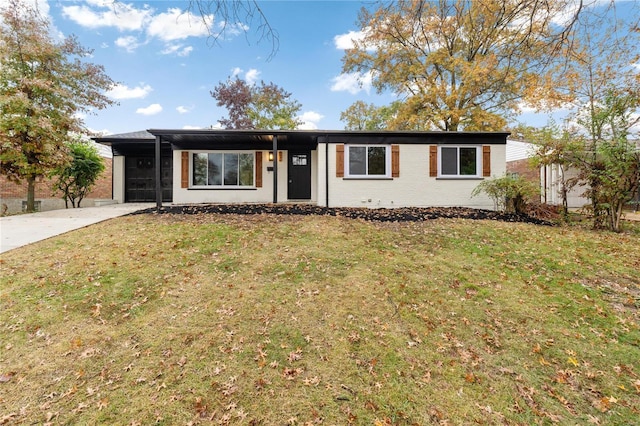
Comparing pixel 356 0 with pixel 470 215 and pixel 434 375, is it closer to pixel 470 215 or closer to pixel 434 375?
pixel 434 375

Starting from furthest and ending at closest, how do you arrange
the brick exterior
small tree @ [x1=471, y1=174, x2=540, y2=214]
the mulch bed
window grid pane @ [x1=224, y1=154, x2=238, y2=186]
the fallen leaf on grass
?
the brick exterior → window grid pane @ [x1=224, y1=154, x2=238, y2=186] → small tree @ [x1=471, y1=174, x2=540, y2=214] → the mulch bed → the fallen leaf on grass

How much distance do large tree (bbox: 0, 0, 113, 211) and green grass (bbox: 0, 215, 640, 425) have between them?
665 centimetres

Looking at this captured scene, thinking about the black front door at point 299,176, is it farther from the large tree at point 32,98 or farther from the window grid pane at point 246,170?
the large tree at point 32,98

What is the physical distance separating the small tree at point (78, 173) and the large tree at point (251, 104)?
→ 11.9 meters

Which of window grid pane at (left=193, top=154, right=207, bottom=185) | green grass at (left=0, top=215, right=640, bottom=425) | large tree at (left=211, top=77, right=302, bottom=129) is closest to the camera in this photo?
green grass at (left=0, top=215, right=640, bottom=425)

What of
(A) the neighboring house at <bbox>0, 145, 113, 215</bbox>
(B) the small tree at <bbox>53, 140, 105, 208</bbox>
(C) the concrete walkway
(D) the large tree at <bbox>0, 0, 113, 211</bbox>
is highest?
(D) the large tree at <bbox>0, 0, 113, 211</bbox>

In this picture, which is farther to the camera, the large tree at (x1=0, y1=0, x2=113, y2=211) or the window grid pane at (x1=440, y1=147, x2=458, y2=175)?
the window grid pane at (x1=440, y1=147, x2=458, y2=175)

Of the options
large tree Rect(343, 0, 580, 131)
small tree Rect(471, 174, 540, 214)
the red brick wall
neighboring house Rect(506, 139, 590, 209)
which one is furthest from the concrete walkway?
the red brick wall

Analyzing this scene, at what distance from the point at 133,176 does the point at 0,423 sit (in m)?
13.2

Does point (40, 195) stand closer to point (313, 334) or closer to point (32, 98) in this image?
point (32, 98)

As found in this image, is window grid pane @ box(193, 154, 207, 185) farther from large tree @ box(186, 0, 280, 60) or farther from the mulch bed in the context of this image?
large tree @ box(186, 0, 280, 60)

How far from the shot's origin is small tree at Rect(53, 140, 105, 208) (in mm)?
11438

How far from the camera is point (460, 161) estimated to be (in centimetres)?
1027

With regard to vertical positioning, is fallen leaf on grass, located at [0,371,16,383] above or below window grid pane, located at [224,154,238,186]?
below
